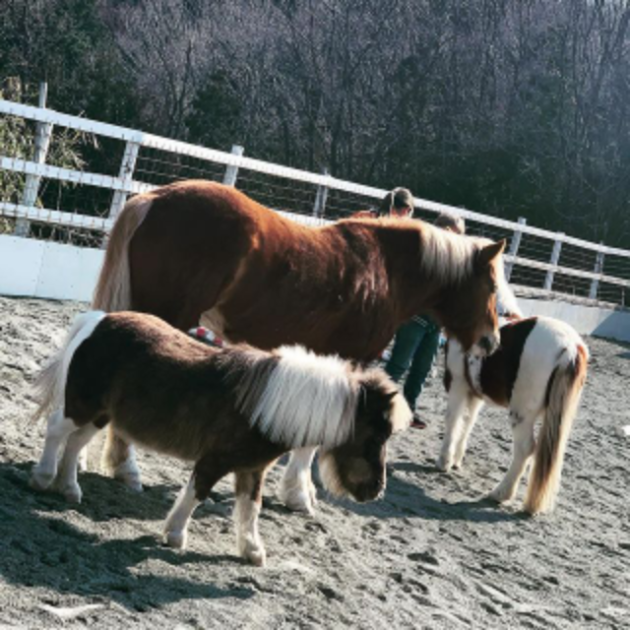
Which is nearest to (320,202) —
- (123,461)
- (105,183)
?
(105,183)

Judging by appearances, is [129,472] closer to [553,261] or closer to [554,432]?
[554,432]

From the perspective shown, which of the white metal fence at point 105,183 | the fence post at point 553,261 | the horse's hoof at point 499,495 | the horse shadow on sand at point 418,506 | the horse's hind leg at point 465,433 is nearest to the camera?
the horse shadow on sand at point 418,506

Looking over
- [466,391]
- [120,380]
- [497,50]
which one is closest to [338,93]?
[497,50]

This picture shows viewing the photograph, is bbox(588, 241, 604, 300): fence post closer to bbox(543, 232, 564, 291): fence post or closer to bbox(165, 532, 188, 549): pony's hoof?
bbox(543, 232, 564, 291): fence post

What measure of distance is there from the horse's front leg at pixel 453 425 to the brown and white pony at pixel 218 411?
2750 millimetres

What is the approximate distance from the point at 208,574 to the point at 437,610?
101cm

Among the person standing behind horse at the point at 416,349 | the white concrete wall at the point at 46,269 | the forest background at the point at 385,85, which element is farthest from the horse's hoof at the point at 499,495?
the forest background at the point at 385,85

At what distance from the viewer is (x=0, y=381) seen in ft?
20.6

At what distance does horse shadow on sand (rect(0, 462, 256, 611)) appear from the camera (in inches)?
152

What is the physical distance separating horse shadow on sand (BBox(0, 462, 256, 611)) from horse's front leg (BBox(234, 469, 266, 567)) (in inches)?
3.0

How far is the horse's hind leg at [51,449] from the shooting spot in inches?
185

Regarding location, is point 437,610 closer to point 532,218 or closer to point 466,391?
point 466,391

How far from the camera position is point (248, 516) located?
4664 mm

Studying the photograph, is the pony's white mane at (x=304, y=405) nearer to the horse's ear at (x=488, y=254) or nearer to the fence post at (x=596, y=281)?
the horse's ear at (x=488, y=254)
